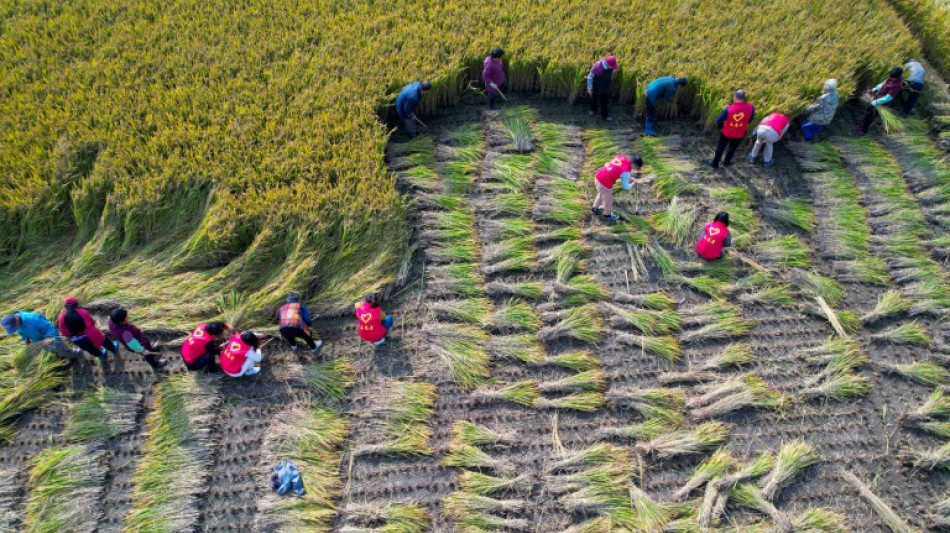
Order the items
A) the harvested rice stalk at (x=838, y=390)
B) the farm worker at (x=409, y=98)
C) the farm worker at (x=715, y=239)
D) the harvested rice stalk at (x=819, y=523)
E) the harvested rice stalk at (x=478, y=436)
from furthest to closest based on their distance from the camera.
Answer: the farm worker at (x=409, y=98), the farm worker at (x=715, y=239), the harvested rice stalk at (x=838, y=390), the harvested rice stalk at (x=478, y=436), the harvested rice stalk at (x=819, y=523)

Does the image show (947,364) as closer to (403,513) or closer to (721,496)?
(721,496)

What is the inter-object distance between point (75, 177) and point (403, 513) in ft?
16.2

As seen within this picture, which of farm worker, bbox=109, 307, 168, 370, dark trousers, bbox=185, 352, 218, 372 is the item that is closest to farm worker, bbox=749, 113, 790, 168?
dark trousers, bbox=185, 352, 218, 372

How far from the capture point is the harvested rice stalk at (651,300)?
5711 mm

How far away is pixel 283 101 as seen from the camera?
691 centimetres

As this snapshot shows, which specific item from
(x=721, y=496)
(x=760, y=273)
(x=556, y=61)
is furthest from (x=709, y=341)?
(x=556, y=61)

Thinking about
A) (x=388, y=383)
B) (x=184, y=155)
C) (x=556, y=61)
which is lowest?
(x=388, y=383)

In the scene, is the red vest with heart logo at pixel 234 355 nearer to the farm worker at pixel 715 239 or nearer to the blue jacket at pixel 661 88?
the farm worker at pixel 715 239

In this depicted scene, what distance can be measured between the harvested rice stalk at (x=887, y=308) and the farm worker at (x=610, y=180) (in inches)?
98.9

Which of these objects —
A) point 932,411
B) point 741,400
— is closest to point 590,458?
point 741,400

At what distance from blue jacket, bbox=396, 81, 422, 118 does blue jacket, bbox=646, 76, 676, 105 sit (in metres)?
2.61

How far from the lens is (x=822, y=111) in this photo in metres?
6.80

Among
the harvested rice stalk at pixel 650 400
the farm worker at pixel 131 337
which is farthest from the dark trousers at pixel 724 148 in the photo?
the farm worker at pixel 131 337

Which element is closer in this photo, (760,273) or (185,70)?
(760,273)
